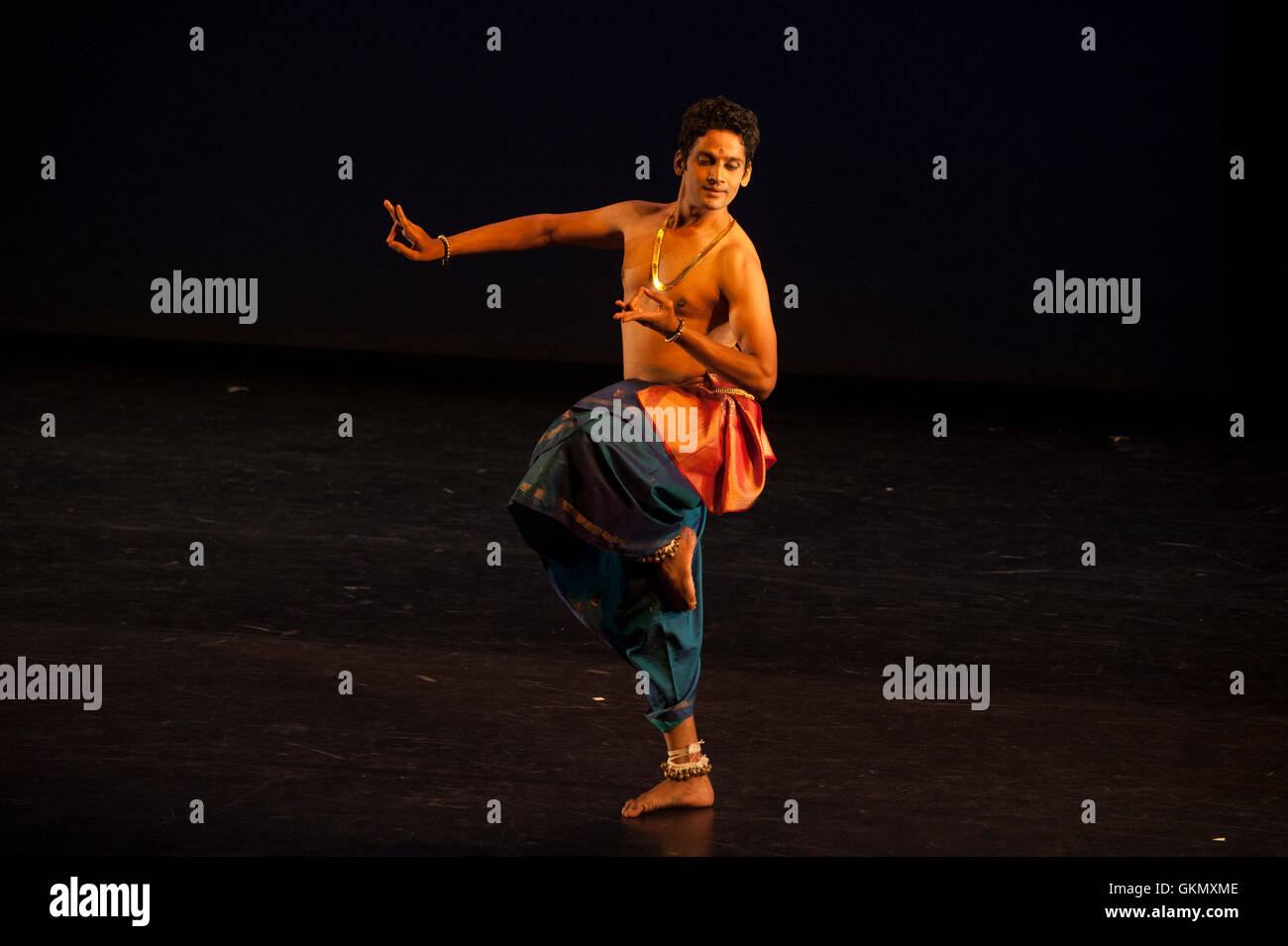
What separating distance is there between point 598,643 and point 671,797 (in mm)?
1123

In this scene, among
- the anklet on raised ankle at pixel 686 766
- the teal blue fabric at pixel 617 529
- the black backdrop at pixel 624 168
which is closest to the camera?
the teal blue fabric at pixel 617 529

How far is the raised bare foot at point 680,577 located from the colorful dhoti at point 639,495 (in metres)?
0.02

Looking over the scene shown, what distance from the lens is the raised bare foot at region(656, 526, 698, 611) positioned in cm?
302

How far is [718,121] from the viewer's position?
3.03m

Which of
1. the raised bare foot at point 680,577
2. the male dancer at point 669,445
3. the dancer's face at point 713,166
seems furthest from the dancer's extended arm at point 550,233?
the raised bare foot at point 680,577

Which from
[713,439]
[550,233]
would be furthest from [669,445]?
[550,233]

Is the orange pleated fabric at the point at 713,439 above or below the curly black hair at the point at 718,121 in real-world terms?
below

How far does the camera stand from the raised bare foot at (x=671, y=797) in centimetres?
315

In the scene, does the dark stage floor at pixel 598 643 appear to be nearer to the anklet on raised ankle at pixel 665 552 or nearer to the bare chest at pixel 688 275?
the anklet on raised ankle at pixel 665 552

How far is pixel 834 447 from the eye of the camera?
268 inches

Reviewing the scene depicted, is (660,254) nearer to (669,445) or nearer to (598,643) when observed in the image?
(669,445)

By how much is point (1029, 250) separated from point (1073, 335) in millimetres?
459

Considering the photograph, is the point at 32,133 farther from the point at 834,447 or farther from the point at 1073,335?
the point at 1073,335
